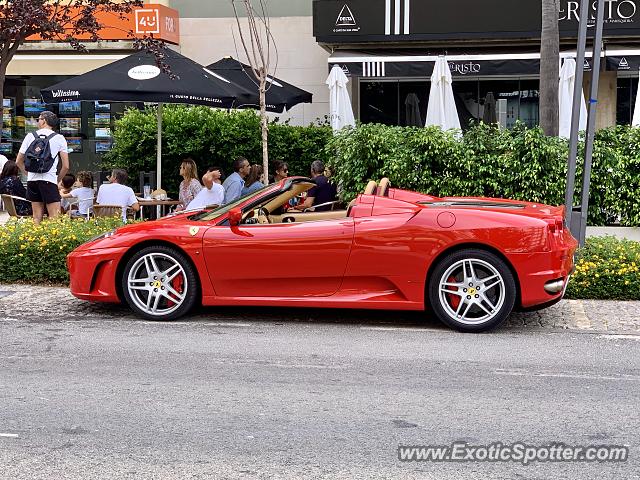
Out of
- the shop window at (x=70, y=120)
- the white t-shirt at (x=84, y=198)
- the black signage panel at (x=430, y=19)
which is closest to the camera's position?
the white t-shirt at (x=84, y=198)

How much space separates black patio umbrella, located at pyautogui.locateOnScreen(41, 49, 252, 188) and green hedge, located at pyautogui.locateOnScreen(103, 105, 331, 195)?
11.2ft

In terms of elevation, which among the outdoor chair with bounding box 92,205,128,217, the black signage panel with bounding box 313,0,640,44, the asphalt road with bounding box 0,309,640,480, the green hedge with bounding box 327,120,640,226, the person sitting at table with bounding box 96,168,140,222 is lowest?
the asphalt road with bounding box 0,309,640,480

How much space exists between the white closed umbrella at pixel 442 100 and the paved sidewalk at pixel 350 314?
736cm

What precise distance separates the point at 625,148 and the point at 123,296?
7061 millimetres

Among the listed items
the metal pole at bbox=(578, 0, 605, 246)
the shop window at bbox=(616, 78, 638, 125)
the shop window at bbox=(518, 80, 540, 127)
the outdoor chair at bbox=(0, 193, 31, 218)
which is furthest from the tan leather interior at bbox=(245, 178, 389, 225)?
the shop window at bbox=(616, 78, 638, 125)

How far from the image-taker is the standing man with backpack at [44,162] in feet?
39.9

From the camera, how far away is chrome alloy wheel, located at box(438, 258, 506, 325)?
8039 mm

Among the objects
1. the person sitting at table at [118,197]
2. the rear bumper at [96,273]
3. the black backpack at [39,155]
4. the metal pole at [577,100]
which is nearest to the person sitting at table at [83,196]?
the person sitting at table at [118,197]

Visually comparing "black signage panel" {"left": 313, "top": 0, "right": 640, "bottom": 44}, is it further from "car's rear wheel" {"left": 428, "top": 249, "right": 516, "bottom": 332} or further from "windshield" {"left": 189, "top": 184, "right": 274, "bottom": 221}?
"car's rear wheel" {"left": 428, "top": 249, "right": 516, "bottom": 332}

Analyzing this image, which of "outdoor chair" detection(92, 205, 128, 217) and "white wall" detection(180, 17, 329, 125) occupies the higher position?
"white wall" detection(180, 17, 329, 125)

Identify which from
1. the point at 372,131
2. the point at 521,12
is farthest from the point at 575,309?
the point at 521,12

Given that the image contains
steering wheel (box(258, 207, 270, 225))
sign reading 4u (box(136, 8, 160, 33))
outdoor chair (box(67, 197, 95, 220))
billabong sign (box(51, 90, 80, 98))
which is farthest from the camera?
sign reading 4u (box(136, 8, 160, 33))

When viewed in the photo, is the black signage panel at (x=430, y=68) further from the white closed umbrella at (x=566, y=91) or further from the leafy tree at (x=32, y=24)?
the leafy tree at (x=32, y=24)

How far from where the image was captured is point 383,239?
8.18 meters
